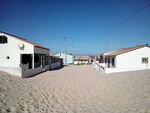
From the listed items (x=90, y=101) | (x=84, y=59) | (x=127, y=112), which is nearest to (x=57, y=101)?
(x=90, y=101)

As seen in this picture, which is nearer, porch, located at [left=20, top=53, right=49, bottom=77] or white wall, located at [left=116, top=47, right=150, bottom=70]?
porch, located at [left=20, top=53, right=49, bottom=77]

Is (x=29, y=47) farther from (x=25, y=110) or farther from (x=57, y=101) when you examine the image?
(x=25, y=110)

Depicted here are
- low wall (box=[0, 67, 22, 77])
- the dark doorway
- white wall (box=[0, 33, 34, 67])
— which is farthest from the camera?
the dark doorway

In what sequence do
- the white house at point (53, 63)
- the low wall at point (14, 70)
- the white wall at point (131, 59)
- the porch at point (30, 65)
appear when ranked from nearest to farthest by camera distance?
the low wall at point (14, 70) → the porch at point (30, 65) → the white wall at point (131, 59) → the white house at point (53, 63)

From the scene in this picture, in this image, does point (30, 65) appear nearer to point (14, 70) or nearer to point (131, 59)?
point (14, 70)

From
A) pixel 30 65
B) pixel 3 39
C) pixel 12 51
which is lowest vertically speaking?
pixel 30 65

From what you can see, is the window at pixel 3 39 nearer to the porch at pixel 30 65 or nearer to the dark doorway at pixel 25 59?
the porch at pixel 30 65

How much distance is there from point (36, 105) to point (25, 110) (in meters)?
0.98

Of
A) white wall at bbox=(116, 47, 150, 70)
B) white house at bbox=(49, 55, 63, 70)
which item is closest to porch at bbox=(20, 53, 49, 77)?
white house at bbox=(49, 55, 63, 70)

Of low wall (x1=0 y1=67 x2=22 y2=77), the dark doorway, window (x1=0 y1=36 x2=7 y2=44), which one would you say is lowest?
low wall (x1=0 y1=67 x2=22 y2=77)

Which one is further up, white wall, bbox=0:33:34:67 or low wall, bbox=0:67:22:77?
white wall, bbox=0:33:34:67

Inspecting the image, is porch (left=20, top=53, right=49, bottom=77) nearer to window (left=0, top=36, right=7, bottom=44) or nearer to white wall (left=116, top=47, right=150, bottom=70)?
window (left=0, top=36, right=7, bottom=44)

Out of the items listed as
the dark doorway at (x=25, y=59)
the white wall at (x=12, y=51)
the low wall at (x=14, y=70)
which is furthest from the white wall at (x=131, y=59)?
the low wall at (x=14, y=70)

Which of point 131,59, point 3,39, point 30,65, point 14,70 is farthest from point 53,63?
point 14,70
